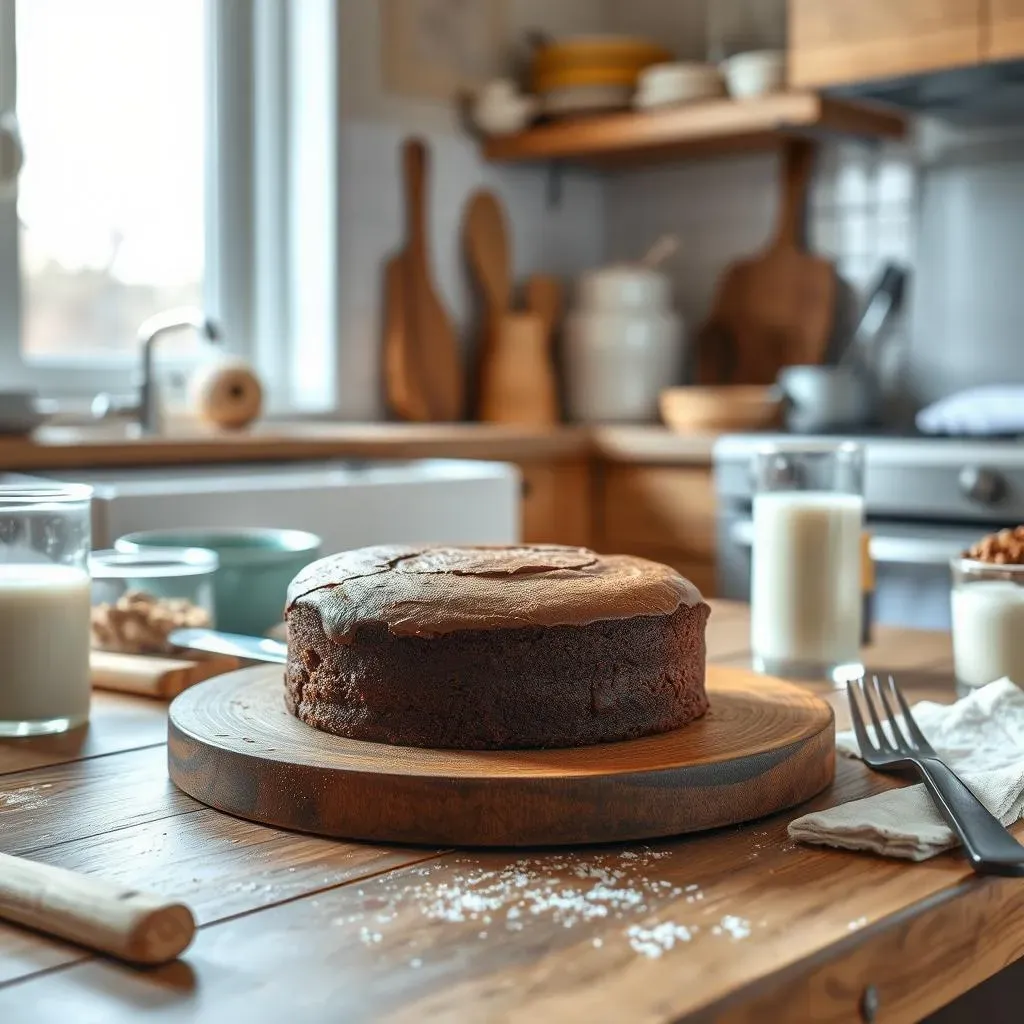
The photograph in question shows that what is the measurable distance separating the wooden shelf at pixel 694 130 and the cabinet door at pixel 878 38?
0.09m

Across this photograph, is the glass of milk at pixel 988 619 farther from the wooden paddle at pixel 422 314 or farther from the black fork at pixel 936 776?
the wooden paddle at pixel 422 314

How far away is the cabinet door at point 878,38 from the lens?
275 centimetres

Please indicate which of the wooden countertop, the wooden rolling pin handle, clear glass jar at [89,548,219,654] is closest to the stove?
the wooden countertop

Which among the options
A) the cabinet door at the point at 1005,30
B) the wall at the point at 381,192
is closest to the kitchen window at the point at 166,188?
the wall at the point at 381,192

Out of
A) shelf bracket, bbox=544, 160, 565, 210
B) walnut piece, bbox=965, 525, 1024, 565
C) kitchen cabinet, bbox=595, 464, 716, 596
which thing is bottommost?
kitchen cabinet, bbox=595, 464, 716, 596

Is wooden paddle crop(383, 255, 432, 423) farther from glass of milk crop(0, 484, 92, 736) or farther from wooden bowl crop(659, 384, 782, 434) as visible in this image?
glass of milk crop(0, 484, 92, 736)

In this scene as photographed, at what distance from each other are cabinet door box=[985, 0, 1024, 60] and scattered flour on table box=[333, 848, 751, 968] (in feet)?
7.85

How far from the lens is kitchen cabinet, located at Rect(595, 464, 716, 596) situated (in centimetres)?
300

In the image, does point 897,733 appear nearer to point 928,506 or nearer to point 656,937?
point 656,937

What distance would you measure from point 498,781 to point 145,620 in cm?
51

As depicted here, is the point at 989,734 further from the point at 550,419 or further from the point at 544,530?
the point at 550,419

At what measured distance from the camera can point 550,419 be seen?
364 cm

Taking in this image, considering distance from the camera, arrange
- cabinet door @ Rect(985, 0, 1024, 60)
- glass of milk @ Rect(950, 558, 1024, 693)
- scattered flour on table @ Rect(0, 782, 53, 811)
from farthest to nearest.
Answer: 1. cabinet door @ Rect(985, 0, 1024, 60)
2. glass of milk @ Rect(950, 558, 1024, 693)
3. scattered flour on table @ Rect(0, 782, 53, 811)

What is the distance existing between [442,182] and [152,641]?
2665 mm
